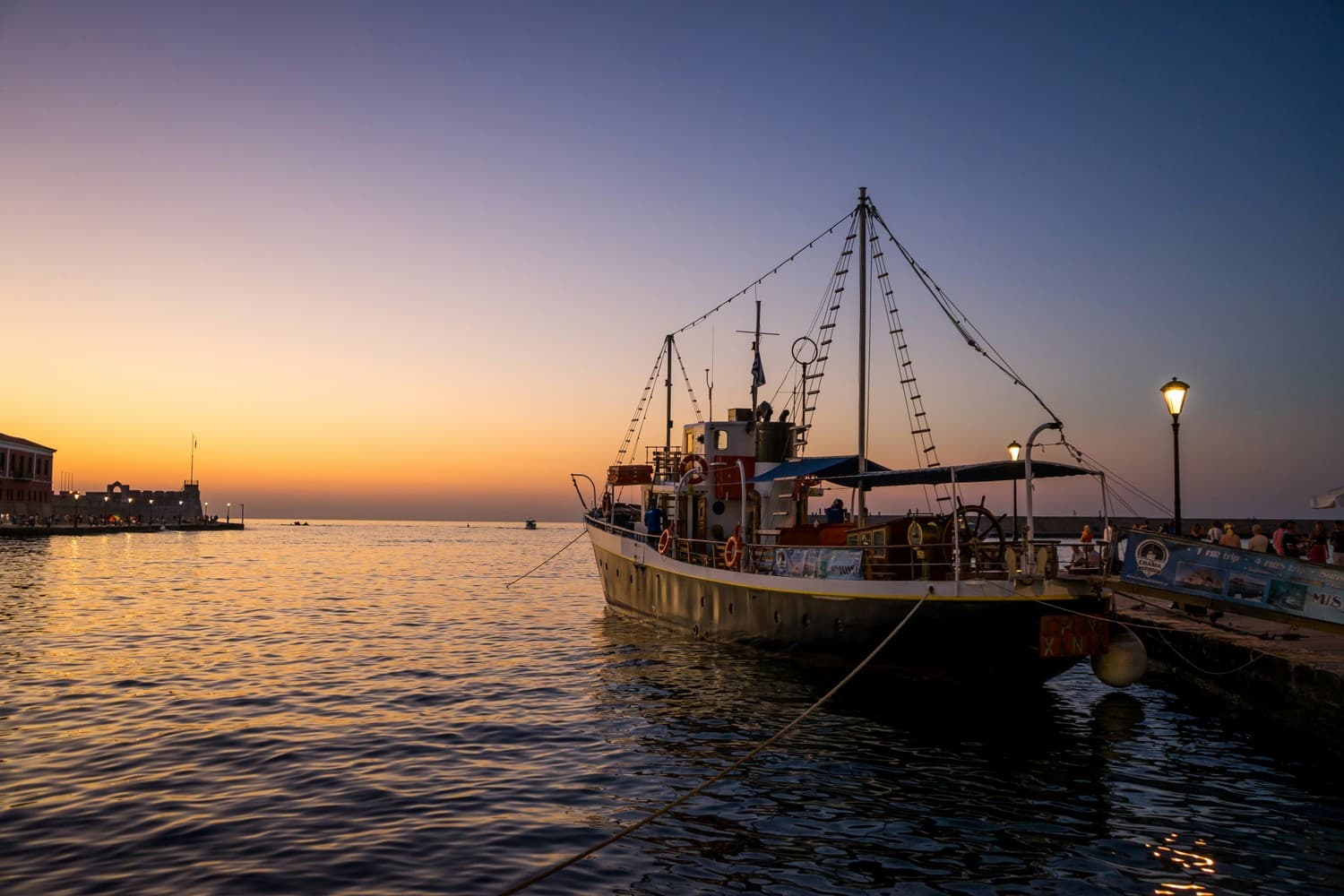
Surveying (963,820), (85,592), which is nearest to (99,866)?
(963,820)

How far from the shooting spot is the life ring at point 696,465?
27.6 m

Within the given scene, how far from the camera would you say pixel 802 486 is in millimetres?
26031

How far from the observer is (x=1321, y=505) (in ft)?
59.2

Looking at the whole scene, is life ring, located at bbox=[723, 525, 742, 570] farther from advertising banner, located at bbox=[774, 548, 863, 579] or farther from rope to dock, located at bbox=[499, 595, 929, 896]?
rope to dock, located at bbox=[499, 595, 929, 896]

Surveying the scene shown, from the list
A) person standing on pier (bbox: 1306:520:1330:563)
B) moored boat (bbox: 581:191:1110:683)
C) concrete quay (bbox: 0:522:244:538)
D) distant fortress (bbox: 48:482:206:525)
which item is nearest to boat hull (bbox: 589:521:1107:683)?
moored boat (bbox: 581:191:1110:683)

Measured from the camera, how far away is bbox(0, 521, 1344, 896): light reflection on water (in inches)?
350

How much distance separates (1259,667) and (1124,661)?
2.33 m

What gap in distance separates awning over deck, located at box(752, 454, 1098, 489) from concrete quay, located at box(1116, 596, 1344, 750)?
3.17m

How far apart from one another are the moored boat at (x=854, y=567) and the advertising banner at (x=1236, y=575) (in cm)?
112

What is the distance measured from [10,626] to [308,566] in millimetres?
45473

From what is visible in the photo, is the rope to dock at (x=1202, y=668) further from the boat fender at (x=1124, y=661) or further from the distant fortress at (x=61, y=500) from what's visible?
the distant fortress at (x=61, y=500)

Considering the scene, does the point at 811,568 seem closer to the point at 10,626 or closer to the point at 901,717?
the point at 901,717

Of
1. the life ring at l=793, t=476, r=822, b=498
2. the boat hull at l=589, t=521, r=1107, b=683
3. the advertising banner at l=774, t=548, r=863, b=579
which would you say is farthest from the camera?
the life ring at l=793, t=476, r=822, b=498

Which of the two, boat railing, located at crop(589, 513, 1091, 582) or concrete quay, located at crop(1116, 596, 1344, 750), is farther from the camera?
boat railing, located at crop(589, 513, 1091, 582)
